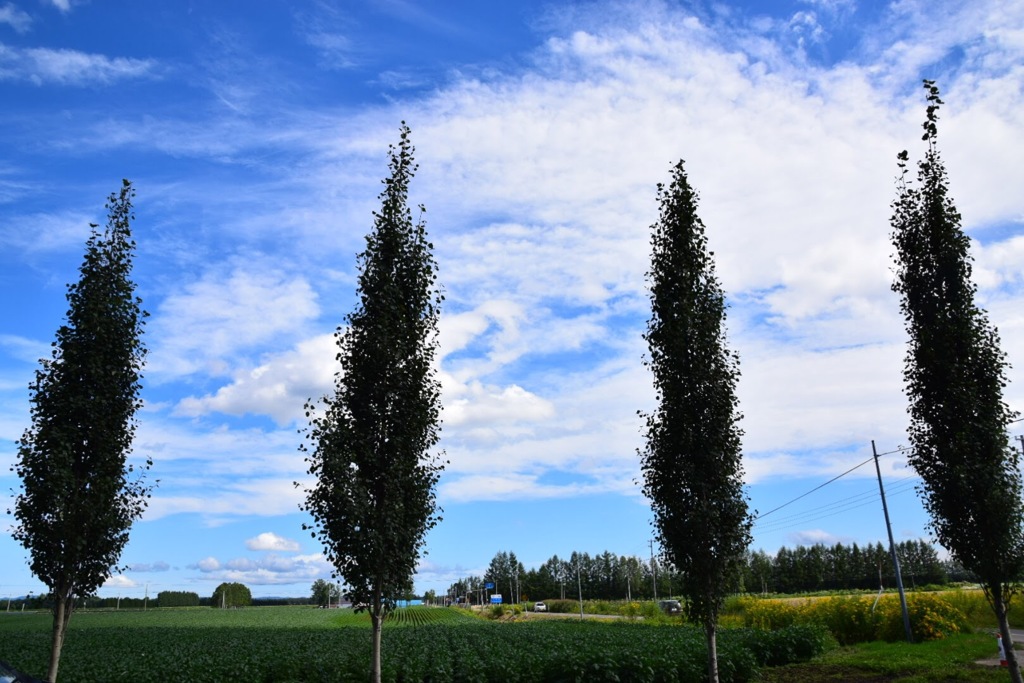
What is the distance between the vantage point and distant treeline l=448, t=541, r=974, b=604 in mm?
104312

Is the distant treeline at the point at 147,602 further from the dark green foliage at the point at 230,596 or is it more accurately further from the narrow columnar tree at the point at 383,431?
the narrow columnar tree at the point at 383,431

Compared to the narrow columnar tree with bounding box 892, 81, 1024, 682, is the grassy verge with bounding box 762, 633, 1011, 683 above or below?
below

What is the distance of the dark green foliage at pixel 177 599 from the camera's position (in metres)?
139

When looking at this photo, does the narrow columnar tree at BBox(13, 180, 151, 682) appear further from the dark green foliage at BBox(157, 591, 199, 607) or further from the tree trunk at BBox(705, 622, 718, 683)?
the dark green foliage at BBox(157, 591, 199, 607)

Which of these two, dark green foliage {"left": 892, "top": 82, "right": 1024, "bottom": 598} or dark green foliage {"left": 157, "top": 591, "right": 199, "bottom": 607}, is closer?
dark green foliage {"left": 892, "top": 82, "right": 1024, "bottom": 598}

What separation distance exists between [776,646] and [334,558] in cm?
1905

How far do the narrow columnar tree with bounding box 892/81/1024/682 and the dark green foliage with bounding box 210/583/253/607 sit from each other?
14713 cm

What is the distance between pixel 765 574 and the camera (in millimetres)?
115938

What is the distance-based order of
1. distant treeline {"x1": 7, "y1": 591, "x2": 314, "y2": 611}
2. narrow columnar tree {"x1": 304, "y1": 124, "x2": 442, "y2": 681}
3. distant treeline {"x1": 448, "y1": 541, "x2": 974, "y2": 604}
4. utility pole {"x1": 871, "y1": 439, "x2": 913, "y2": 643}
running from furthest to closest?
distant treeline {"x1": 7, "y1": 591, "x2": 314, "y2": 611} → distant treeline {"x1": 448, "y1": 541, "x2": 974, "y2": 604} → utility pole {"x1": 871, "y1": 439, "x2": 913, "y2": 643} → narrow columnar tree {"x1": 304, "y1": 124, "x2": 442, "y2": 681}

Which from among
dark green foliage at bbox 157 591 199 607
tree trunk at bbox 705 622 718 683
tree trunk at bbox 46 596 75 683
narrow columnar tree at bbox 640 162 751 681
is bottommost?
dark green foliage at bbox 157 591 199 607

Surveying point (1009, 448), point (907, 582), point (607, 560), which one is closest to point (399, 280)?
point (1009, 448)

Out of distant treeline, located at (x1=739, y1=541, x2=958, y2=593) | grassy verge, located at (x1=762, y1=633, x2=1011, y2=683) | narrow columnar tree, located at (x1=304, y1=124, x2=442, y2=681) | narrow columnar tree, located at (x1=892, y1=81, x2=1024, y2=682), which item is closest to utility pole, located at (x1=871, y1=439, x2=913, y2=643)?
grassy verge, located at (x1=762, y1=633, x2=1011, y2=683)

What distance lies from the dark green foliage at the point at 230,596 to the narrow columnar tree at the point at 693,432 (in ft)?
477

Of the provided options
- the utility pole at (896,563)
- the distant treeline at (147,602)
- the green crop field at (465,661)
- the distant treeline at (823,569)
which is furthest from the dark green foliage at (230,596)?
the utility pole at (896,563)
